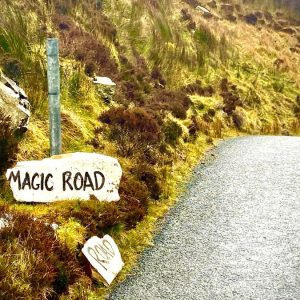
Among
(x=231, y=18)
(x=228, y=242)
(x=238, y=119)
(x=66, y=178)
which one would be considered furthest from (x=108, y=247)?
(x=231, y=18)

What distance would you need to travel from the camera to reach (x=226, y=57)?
65.1 ft

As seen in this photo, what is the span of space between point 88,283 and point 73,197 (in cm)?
157

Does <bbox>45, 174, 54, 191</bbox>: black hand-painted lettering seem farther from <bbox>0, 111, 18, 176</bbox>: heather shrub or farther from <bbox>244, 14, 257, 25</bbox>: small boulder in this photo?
<bbox>244, 14, 257, 25</bbox>: small boulder

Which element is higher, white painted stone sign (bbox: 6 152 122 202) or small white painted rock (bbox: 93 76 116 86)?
small white painted rock (bbox: 93 76 116 86)

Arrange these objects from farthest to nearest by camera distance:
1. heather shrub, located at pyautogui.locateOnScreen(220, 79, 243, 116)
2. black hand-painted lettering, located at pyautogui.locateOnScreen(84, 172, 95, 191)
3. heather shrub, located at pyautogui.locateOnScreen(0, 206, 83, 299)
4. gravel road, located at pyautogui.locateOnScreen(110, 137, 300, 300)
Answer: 1. heather shrub, located at pyautogui.locateOnScreen(220, 79, 243, 116)
2. black hand-painted lettering, located at pyautogui.locateOnScreen(84, 172, 95, 191)
3. gravel road, located at pyautogui.locateOnScreen(110, 137, 300, 300)
4. heather shrub, located at pyautogui.locateOnScreen(0, 206, 83, 299)

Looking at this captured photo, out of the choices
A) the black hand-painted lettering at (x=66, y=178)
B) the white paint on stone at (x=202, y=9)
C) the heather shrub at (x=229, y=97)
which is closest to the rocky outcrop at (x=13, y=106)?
the black hand-painted lettering at (x=66, y=178)

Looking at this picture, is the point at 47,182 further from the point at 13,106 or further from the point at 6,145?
the point at 13,106

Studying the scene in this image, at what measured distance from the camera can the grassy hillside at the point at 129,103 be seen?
519 centimetres

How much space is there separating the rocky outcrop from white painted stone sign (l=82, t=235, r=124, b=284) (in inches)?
Answer: 105

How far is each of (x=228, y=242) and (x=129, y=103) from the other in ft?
19.6

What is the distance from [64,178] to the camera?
6328 millimetres

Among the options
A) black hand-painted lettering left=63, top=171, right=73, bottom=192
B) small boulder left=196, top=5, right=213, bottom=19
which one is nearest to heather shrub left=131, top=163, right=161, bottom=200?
black hand-painted lettering left=63, top=171, right=73, bottom=192

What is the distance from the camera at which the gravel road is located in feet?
17.5

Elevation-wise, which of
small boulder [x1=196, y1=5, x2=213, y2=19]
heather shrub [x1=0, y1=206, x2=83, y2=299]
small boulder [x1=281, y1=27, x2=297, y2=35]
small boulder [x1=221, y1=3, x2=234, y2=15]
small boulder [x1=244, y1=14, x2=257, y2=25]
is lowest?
heather shrub [x1=0, y1=206, x2=83, y2=299]
